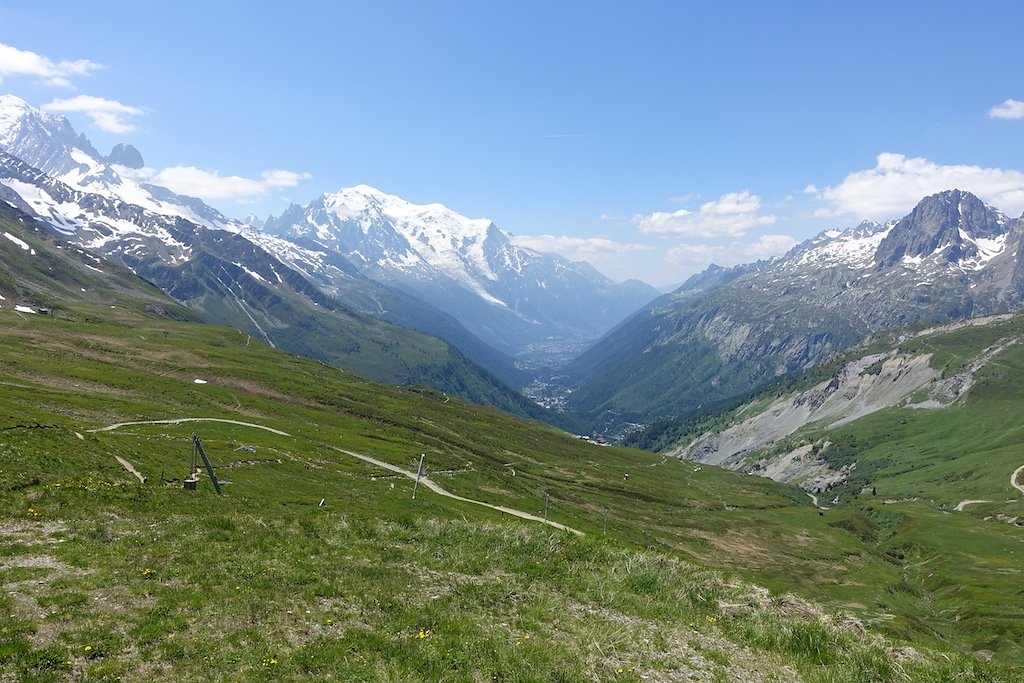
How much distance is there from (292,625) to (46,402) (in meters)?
81.0

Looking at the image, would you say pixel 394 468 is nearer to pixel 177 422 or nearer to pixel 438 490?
pixel 438 490

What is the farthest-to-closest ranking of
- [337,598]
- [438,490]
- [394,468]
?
[394,468] → [438,490] → [337,598]

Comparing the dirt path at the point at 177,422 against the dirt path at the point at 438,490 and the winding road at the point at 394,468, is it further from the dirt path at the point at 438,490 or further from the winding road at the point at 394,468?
the dirt path at the point at 438,490

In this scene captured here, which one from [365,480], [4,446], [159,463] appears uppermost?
[4,446]

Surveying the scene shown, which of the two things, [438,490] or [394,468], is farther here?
[394,468]

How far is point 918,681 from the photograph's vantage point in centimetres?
2020

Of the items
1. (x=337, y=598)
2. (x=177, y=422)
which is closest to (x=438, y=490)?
(x=177, y=422)

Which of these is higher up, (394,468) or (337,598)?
(337,598)

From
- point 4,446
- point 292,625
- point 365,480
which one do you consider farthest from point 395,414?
point 292,625

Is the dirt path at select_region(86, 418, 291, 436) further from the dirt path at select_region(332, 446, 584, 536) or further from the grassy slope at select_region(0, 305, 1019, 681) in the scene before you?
the grassy slope at select_region(0, 305, 1019, 681)

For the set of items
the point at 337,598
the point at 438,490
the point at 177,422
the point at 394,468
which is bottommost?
the point at 394,468

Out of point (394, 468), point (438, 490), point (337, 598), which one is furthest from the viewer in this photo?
point (394, 468)

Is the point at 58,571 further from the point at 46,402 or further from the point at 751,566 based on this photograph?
the point at 751,566

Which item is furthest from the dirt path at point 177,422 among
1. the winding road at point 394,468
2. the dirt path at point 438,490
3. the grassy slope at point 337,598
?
the grassy slope at point 337,598
